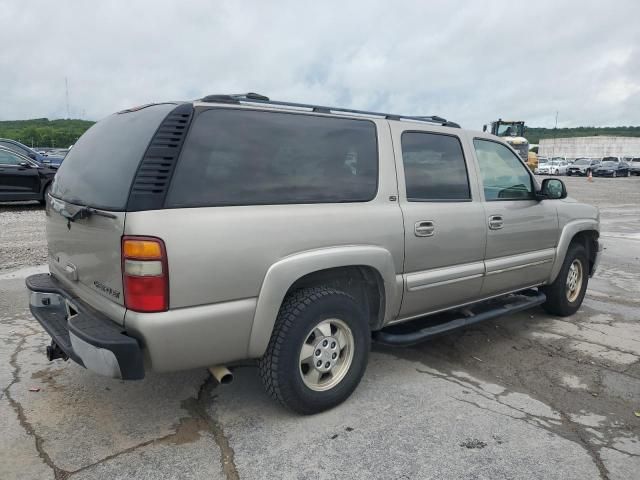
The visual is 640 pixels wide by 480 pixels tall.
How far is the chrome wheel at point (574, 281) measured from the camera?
517 cm

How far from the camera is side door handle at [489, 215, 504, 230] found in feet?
13.1

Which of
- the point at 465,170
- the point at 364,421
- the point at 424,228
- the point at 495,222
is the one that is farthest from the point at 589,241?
the point at 364,421

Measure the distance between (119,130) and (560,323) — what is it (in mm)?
4373

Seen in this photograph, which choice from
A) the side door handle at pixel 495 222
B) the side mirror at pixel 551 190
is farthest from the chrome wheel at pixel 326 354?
the side mirror at pixel 551 190

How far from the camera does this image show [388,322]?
3510mm

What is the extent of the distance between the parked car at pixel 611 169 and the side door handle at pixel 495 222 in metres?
42.8

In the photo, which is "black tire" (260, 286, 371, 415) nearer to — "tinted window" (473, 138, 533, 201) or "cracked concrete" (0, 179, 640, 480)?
"cracked concrete" (0, 179, 640, 480)

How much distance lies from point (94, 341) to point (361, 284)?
5.41 feet

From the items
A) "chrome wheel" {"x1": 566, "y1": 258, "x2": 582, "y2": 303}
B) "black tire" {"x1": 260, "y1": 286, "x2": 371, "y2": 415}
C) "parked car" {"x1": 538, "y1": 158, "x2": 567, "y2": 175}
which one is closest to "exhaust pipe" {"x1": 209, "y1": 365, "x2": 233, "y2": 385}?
"black tire" {"x1": 260, "y1": 286, "x2": 371, "y2": 415}

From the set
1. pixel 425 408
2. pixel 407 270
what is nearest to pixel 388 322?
pixel 407 270

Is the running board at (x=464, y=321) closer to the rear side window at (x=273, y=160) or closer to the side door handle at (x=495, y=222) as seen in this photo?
the side door handle at (x=495, y=222)

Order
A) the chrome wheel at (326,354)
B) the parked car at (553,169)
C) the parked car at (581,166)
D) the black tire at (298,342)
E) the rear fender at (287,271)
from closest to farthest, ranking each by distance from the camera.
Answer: the rear fender at (287,271), the black tire at (298,342), the chrome wheel at (326,354), the parked car at (581,166), the parked car at (553,169)

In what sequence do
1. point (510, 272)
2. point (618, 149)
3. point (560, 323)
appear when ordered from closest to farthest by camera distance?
point (510, 272) → point (560, 323) → point (618, 149)

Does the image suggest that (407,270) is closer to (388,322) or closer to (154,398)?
(388,322)
